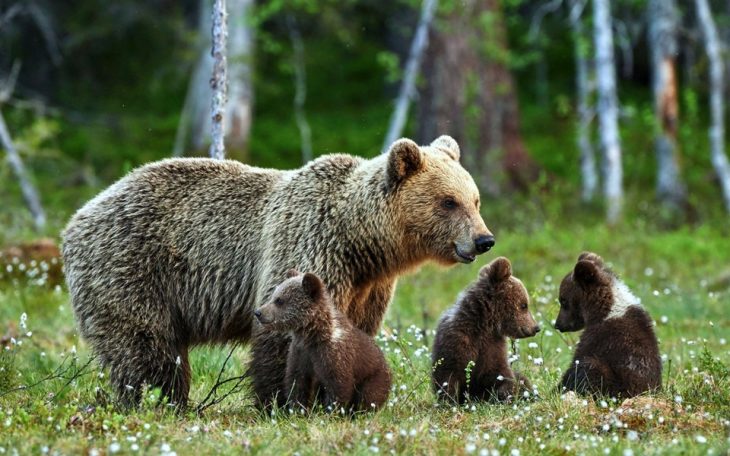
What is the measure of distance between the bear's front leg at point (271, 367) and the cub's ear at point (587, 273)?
1903 millimetres

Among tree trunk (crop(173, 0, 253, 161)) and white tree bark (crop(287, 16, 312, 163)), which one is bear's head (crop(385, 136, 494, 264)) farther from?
white tree bark (crop(287, 16, 312, 163))

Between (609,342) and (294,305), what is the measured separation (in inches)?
77.9

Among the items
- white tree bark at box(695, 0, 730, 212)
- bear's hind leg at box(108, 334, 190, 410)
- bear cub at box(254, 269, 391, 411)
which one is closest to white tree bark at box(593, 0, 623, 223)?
white tree bark at box(695, 0, 730, 212)

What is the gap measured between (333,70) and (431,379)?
33.6 metres

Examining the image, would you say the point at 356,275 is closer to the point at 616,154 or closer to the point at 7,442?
the point at 7,442

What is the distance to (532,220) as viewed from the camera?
1797cm

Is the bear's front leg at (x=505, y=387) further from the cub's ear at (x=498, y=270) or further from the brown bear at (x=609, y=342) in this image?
the cub's ear at (x=498, y=270)

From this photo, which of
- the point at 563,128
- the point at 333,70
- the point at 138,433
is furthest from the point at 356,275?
the point at 333,70

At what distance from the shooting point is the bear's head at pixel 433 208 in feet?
24.6

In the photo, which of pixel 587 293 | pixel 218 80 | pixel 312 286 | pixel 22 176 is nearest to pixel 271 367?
pixel 312 286

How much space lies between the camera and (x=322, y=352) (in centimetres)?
684

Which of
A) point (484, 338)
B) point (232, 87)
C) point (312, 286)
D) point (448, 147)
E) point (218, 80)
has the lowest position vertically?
point (484, 338)

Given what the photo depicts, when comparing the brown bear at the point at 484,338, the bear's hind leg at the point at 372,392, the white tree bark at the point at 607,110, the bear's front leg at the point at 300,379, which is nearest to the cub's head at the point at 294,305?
the bear's front leg at the point at 300,379

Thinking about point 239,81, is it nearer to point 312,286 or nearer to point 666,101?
point 666,101
